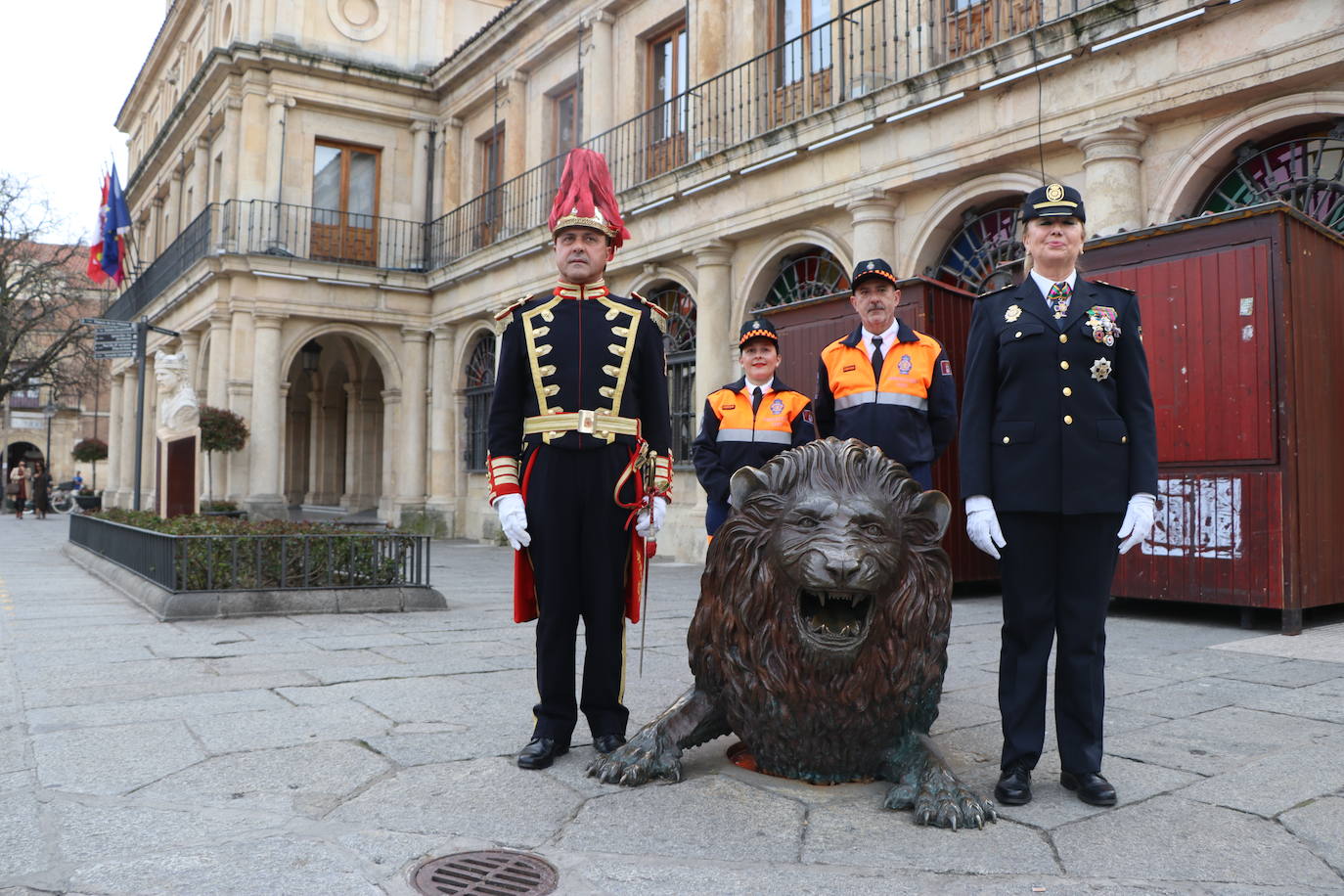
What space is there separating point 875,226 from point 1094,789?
822cm

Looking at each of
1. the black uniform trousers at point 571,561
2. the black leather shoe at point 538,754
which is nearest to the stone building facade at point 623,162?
the black uniform trousers at point 571,561

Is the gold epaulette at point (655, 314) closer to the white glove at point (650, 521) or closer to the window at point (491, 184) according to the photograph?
the white glove at point (650, 521)

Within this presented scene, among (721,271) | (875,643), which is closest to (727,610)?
(875,643)

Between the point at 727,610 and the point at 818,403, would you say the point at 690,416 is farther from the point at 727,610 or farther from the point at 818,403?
the point at 727,610

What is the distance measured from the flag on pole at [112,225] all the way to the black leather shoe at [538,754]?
24.6 meters

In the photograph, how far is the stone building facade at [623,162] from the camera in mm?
8188

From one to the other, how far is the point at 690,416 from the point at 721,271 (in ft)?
6.53

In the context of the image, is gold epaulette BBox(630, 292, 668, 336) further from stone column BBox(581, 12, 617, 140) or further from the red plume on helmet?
stone column BBox(581, 12, 617, 140)

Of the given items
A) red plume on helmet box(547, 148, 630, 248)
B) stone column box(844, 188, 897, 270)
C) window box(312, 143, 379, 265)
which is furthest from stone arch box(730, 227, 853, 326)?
window box(312, 143, 379, 265)

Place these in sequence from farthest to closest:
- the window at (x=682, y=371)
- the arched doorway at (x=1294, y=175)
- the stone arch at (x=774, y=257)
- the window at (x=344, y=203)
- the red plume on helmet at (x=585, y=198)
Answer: the window at (x=344, y=203)
the window at (x=682, y=371)
the stone arch at (x=774, y=257)
the arched doorway at (x=1294, y=175)
the red plume on helmet at (x=585, y=198)

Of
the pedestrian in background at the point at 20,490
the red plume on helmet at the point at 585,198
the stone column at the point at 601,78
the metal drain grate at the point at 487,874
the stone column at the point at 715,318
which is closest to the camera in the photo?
the metal drain grate at the point at 487,874

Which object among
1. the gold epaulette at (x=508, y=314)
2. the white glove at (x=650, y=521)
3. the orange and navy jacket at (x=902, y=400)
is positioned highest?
the gold epaulette at (x=508, y=314)

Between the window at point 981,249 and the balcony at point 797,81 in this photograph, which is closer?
the window at point 981,249

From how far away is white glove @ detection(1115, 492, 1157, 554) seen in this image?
3033 mm
